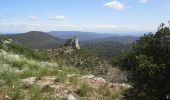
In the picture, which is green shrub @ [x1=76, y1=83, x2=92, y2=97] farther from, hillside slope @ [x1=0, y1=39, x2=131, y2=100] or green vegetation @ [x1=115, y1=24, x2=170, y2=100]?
green vegetation @ [x1=115, y1=24, x2=170, y2=100]

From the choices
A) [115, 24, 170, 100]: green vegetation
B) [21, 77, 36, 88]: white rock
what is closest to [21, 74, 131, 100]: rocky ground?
[21, 77, 36, 88]: white rock

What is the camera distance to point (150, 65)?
10219 millimetres

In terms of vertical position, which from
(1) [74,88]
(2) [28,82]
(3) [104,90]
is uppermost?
(2) [28,82]

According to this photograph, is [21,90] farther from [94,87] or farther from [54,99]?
[94,87]

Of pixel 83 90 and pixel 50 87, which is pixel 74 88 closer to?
pixel 83 90

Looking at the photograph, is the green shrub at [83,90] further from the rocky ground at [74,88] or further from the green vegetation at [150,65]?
the green vegetation at [150,65]

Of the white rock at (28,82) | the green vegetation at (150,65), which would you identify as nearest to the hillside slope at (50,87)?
the white rock at (28,82)

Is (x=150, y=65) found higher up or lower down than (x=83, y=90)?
higher up

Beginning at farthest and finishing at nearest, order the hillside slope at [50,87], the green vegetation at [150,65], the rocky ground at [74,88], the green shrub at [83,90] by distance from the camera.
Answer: the green shrub at [83,90]
the rocky ground at [74,88]
the hillside slope at [50,87]
the green vegetation at [150,65]

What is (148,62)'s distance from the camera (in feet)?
33.8

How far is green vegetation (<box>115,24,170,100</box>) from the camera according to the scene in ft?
33.9

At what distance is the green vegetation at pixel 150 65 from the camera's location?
10336mm

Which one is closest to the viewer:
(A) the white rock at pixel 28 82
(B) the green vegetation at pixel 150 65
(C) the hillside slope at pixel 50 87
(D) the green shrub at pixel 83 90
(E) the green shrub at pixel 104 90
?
(B) the green vegetation at pixel 150 65

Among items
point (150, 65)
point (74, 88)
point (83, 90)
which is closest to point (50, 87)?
point (74, 88)
